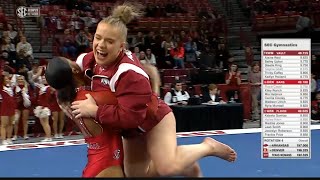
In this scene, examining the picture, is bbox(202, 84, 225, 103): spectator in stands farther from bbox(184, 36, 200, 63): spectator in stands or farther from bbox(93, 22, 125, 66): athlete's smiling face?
bbox(93, 22, 125, 66): athlete's smiling face

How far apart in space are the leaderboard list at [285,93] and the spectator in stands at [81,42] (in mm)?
8905

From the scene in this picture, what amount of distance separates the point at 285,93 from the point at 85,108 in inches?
74.3

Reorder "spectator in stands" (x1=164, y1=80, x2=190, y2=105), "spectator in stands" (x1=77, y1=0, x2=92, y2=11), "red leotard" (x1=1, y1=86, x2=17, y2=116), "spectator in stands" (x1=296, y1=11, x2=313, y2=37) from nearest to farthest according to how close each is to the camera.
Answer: "red leotard" (x1=1, y1=86, x2=17, y2=116), "spectator in stands" (x1=164, y1=80, x2=190, y2=105), "spectator in stands" (x1=77, y1=0, x2=92, y2=11), "spectator in stands" (x1=296, y1=11, x2=313, y2=37)

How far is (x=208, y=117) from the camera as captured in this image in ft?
33.6

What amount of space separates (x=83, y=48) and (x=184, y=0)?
6.66m

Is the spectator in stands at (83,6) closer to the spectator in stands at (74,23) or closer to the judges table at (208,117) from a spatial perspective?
the spectator in stands at (74,23)

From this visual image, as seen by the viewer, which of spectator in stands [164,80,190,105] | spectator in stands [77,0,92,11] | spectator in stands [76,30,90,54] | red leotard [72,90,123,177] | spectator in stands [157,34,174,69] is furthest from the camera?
spectator in stands [77,0,92,11]

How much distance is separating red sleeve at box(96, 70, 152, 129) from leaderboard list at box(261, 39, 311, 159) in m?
1.49

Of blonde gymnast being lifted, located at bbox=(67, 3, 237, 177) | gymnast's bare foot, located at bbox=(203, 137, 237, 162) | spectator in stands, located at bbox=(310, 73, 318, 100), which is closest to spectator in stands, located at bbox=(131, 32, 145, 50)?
spectator in stands, located at bbox=(310, 73, 318, 100)

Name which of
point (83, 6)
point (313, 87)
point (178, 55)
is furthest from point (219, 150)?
point (83, 6)

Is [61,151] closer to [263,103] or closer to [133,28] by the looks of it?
[263,103]

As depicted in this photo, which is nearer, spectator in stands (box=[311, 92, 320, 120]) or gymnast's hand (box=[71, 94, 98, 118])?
gymnast's hand (box=[71, 94, 98, 118])

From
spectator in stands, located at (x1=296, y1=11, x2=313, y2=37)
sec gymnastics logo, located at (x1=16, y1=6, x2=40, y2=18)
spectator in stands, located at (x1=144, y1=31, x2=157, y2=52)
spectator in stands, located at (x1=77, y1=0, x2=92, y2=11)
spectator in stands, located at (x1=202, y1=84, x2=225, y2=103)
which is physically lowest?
spectator in stands, located at (x1=202, y1=84, x2=225, y2=103)

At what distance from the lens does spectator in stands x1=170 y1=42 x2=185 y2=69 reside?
1343 centimetres
